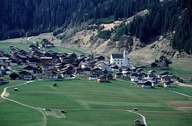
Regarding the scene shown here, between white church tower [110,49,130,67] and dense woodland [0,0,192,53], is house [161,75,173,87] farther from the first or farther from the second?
white church tower [110,49,130,67]

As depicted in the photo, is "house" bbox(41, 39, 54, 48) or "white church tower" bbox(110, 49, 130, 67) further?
"house" bbox(41, 39, 54, 48)

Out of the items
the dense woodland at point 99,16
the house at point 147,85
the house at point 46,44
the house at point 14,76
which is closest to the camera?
the house at point 147,85

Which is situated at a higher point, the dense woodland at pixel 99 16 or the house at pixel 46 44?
the dense woodland at pixel 99 16

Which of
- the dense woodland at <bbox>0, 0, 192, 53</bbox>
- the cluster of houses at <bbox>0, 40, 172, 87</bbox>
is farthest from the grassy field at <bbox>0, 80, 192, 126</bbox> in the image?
the dense woodland at <bbox>0, 0, 192, 53</bbox>

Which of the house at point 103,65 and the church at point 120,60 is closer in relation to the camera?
the house at point 103,65

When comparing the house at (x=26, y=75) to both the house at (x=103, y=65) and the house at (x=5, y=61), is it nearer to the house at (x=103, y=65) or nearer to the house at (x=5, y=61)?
the house at (x=5, y=61)

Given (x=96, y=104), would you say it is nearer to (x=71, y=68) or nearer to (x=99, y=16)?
(x=71, y=68)

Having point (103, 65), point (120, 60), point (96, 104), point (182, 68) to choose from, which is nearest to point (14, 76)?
point (103, 65)

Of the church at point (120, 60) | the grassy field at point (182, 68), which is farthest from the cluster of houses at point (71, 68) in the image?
the grassy field at point (182, 68)
